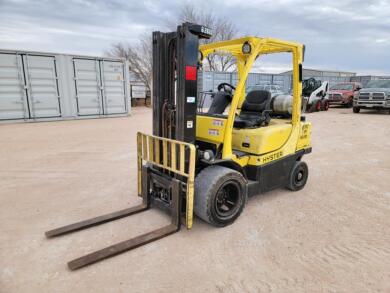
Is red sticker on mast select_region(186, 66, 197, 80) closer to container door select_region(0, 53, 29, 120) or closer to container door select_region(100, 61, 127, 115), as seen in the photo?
container door select_region(0, 53, 29, 120)

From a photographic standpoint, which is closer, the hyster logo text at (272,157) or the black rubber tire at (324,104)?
the hyster logo text at (272,157)

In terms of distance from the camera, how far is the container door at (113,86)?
12.9m

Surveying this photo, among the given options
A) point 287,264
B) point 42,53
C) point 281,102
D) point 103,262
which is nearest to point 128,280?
point 103,262

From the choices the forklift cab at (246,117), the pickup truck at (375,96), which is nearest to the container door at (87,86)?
the forklift cab at (246,117)

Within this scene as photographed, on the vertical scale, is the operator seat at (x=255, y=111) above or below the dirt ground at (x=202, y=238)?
above

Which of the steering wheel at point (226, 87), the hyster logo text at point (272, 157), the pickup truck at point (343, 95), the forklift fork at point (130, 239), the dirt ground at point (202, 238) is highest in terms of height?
the steering wheel at point (226, 87)

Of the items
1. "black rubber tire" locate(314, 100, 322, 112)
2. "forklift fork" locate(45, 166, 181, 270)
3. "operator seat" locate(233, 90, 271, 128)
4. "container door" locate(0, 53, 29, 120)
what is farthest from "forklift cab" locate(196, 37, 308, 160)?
"black rubber tire" locate(314, 100, 322, 112)

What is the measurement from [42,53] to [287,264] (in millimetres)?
11806

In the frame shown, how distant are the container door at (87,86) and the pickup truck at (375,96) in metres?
14.1

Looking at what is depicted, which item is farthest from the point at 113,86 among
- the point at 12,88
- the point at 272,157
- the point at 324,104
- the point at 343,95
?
the point at 343,95

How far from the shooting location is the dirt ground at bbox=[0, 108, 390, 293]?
2547 millimetres

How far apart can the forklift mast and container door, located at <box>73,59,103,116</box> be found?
9852mm

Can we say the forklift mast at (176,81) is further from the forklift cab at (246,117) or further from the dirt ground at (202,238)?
the dirt ground at (202,238)

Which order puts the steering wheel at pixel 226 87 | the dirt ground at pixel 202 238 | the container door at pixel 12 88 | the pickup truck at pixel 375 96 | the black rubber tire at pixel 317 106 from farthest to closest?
the black rubber tire at pixel 317 106, the pickup truck at pixel 375 96, the container door at pixel 12 88, the steering wheel at pixel 226 87, the dirt ground at pixel 202 238
